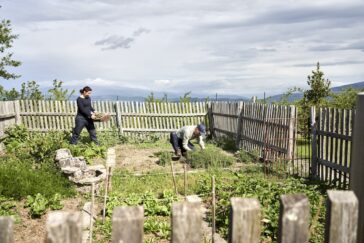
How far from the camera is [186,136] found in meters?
11.5

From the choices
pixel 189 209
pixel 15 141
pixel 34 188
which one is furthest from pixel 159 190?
pixel 15 141

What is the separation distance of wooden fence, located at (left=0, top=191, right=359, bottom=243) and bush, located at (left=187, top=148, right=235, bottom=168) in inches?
363

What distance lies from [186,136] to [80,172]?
12.4ft

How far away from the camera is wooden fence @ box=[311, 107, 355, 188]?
8555 millimetres

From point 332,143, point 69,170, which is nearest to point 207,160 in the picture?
point 332,143

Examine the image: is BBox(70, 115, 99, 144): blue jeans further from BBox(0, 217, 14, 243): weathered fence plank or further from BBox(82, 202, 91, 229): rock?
BBox(0, 217, 14, 243): weathered fence plank

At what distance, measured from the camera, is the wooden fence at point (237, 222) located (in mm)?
1396

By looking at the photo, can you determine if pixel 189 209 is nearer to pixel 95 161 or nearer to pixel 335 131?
pixel 335 131

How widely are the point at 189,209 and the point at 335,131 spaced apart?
325 inches

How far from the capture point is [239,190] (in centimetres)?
687

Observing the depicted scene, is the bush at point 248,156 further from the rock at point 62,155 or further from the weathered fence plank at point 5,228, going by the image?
the weathered fence plank at point 5,228

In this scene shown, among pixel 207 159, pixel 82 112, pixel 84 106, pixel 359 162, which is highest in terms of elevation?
pixel 359 162

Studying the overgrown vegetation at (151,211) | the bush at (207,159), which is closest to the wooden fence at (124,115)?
the bush at (207,159)

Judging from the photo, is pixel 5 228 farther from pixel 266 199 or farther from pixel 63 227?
pixel 266 199
